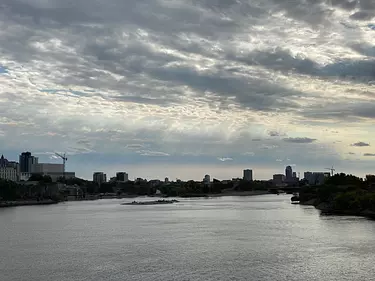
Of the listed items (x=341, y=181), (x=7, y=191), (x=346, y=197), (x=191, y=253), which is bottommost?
(x=191, y=253)

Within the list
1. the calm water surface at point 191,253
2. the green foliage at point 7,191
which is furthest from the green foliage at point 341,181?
the green foliage at point 7,191

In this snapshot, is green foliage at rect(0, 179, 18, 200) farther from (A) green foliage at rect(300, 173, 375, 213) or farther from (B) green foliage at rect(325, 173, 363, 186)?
(B) green foliage at rect(325, 173, 363, 186)

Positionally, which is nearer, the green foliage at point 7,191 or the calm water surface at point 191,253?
the calm water surface at point 191,253

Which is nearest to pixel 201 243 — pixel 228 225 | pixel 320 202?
pixel 228 225

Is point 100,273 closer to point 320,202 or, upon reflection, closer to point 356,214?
point 356,214

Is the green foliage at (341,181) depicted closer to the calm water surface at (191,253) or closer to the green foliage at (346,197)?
the green foliage at (346,197)

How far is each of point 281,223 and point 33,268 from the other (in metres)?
38.3

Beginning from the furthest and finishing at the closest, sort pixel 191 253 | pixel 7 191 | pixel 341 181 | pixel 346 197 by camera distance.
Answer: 1. pixel 7 191
2. pixel 341 181
3. pixel 346 197
4. pixel 191 253

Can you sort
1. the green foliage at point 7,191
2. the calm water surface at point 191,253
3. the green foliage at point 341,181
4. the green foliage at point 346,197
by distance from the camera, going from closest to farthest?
the calm water surface at point 191,253 → the green foliage at point 346,197 → the green foliage at point 341,181 → the green foliage at point 7,191

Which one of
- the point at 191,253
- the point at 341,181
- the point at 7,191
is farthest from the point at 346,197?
the point at 7,191

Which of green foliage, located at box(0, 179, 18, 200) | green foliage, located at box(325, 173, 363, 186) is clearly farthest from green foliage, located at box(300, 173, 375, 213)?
green foliage, located at box(0, 179, 18, 200)

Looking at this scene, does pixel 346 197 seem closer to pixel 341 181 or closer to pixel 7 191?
pixel 341 181

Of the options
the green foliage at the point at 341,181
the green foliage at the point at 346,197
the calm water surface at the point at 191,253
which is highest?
the green foliage at the point at 341,181

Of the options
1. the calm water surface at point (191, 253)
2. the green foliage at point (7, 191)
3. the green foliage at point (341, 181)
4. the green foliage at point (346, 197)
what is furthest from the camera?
the green foliage at point (7, 191)
